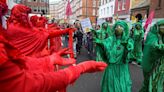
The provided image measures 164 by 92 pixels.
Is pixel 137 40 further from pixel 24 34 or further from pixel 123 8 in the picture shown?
pixel 123 8

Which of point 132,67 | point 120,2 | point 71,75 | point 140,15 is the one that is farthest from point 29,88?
point 120,2

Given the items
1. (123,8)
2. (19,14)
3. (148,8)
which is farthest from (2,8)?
(123,8)

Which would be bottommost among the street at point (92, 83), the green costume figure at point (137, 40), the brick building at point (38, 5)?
the street at point (92, 83)

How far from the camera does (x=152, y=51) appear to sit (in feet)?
15.8

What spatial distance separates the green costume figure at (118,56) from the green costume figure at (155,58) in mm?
357

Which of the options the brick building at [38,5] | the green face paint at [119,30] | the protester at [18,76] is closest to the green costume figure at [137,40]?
the green face paint at [119,30]

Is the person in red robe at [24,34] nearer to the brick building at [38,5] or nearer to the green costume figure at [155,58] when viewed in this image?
the green costume figure at [155,58]

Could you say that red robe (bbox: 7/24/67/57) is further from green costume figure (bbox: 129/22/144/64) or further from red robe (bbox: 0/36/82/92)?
green costume figure (bbox: 129/22/144/64)

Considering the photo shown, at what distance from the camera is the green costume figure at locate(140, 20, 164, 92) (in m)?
4.75

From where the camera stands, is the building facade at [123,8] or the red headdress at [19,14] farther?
the building facade at [123,8]

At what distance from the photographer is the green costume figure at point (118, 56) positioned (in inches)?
194

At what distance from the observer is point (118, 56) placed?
16.2 feet

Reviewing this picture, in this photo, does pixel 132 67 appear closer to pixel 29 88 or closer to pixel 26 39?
pixel 26 39

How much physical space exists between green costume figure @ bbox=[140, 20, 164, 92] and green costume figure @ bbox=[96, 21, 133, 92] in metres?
0.36
